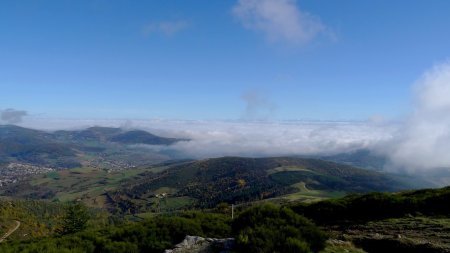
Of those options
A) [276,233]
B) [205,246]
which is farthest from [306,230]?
[205,246]

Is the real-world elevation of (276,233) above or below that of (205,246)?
above

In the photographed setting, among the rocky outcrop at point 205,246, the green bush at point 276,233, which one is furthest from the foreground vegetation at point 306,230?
the rocky outcrop at point 205,246

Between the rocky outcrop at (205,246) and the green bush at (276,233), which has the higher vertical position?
the green bush at (276,233)

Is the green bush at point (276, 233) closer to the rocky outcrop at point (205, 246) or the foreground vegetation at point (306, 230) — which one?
the foreground vegetation at point (306, 230)

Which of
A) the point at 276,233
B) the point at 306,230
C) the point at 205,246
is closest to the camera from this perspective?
the point at 276,233

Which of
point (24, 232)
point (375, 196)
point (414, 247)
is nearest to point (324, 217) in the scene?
point (375, 196)

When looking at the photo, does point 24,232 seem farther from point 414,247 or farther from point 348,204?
point 414,247

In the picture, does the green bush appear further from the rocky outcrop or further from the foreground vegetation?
the rocky outcrop

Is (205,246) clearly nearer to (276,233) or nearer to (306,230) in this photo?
(276,233)

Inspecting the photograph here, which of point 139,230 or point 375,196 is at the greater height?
point 375,196
